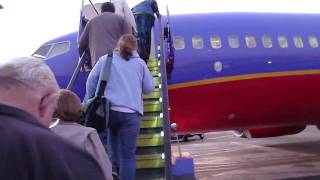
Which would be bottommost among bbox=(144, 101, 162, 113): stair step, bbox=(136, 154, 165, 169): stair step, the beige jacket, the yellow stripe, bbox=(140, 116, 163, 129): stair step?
the yellow stripe

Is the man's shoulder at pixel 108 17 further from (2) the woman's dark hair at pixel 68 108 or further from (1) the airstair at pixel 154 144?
(2) the woman's dark hair at pixel 68 108

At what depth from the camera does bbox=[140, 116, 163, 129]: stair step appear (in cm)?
500

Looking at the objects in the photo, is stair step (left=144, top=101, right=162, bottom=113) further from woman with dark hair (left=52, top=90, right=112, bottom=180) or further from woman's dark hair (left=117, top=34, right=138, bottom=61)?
woman with dark hair (left=52, top=90, right=112, bottom=180)

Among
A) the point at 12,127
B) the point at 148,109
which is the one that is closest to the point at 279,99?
the point at 148,109

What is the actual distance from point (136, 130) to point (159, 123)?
1.05 meters

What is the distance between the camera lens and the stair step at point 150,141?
4.69 meters

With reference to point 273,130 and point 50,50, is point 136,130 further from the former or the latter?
point 273,130

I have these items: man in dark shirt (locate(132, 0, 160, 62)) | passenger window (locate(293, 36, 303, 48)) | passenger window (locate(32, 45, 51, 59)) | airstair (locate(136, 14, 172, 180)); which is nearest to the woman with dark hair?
airstair (locate(136, 14, 172, 180))

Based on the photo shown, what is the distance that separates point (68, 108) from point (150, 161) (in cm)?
231

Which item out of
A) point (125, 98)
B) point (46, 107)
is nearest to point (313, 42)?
point (125, 98)

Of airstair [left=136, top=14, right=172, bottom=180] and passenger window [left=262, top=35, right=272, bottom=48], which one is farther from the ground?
passenger window [left=262, top=35, right=272, bottom=48]

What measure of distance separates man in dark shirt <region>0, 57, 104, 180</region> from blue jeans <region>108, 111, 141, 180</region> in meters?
2.51

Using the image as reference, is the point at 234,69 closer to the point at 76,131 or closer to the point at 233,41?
the point at 233,41

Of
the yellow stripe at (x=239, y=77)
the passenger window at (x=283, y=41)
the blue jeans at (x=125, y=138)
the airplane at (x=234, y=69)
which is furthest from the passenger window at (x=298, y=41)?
the blue jeans at (x=125, y=138)
